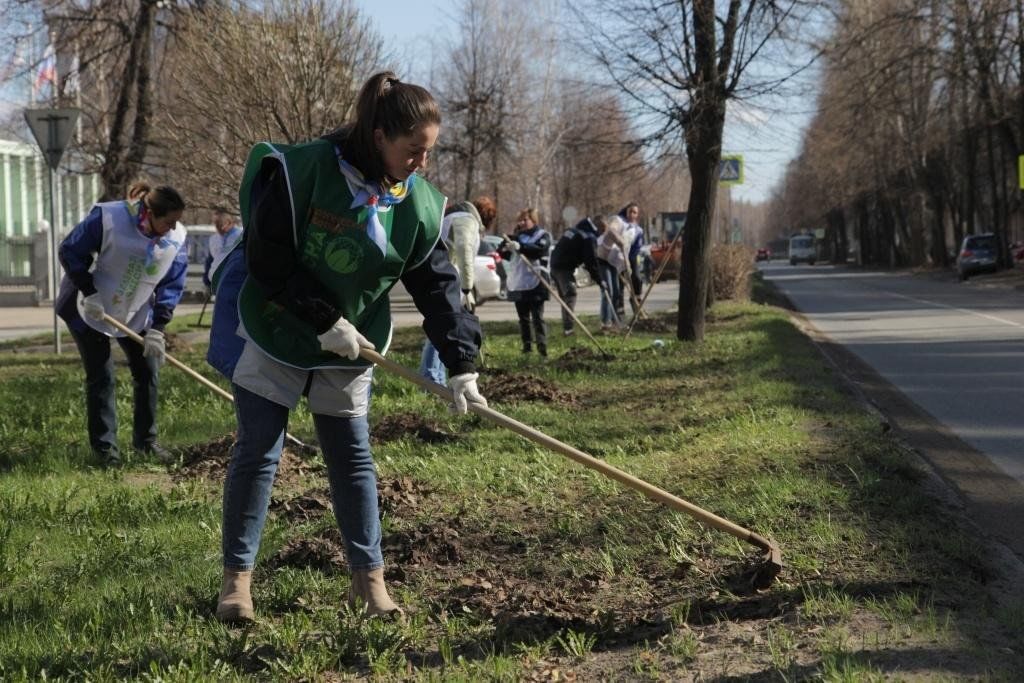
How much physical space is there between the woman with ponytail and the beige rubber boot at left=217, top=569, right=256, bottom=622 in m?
3.30

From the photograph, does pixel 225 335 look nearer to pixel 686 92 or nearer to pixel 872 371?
pixel 872 371

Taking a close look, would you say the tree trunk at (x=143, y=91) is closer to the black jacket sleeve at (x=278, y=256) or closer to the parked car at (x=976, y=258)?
the black jacket sleeve at (x=278, y=256)

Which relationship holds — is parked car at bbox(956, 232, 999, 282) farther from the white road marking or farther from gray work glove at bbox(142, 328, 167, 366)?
gray work glove at bbox(142, 328, 167, 366)

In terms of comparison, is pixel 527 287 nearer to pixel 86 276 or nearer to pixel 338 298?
pixel 86 276

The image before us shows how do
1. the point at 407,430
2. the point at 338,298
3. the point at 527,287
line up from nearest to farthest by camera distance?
the point at 338,298 < the point at 407,430 < the point at 527,287

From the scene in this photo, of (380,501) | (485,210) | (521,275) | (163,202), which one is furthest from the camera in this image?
(521,275)

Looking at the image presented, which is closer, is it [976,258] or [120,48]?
[120,48]

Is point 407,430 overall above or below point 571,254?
below

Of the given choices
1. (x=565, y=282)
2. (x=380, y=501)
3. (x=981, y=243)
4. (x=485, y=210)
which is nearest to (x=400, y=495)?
(x=380, y=501)

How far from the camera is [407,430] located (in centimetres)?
816

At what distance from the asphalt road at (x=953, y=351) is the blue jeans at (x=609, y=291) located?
3.10 meters

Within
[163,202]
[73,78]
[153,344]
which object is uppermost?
[73,78]

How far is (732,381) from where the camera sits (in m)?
10.1

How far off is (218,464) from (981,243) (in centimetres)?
3792
